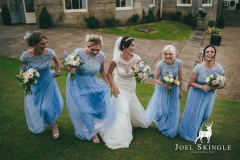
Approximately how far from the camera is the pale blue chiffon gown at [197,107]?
4324 mm

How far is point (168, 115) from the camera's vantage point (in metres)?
4.70

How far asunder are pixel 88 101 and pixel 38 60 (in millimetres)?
1195

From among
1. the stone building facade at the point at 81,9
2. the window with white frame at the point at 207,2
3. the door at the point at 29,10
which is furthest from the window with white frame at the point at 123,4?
the window with white frame at the point at 207,2

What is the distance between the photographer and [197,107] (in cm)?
449

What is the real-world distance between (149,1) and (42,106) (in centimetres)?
1669

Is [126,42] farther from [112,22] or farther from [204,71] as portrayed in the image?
[112,22]

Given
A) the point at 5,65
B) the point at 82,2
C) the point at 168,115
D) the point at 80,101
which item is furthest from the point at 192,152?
the point at 82,2

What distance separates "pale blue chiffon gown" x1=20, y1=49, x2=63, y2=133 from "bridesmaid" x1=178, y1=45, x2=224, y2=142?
104 inches

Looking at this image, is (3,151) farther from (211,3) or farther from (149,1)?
(211,3)

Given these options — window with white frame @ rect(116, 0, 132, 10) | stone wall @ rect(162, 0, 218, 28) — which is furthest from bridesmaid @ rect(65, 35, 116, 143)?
stone wall @ rect(162, 0, 218, 28)

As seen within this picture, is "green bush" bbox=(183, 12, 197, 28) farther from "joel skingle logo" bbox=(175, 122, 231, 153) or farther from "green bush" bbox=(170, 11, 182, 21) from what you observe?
"joel skingle logo" bbox=(175, 122, 231, 153)

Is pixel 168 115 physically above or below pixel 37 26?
below

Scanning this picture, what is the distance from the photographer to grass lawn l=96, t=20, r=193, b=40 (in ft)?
48.5

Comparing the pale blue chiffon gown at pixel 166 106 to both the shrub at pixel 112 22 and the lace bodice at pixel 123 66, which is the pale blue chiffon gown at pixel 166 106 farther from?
the shrub at pixel 112 22
